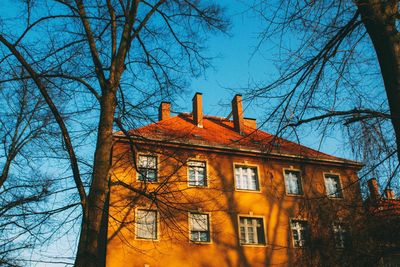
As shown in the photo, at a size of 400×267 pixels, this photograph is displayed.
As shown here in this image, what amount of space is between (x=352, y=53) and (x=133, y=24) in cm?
424

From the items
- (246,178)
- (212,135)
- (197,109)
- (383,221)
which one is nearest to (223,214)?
(246,178)

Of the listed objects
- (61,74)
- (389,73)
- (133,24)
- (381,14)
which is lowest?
(389,73)

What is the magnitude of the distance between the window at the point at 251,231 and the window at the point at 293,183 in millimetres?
2640

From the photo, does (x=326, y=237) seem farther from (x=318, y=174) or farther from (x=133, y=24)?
(x=318, y=174)

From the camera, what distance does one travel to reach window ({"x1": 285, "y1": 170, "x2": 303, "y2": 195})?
71.3 ft

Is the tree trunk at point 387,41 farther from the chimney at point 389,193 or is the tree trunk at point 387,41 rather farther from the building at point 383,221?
the building at point 383,221

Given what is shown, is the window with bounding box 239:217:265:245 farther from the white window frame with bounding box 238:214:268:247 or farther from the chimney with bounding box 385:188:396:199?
the chimney with bounding box 385:188:396:199

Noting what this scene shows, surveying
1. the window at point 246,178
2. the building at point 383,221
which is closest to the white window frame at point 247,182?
the window at point 246,178

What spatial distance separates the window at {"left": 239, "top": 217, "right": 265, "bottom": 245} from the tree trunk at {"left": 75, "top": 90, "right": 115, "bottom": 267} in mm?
14218

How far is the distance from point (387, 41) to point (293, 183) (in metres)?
18.3

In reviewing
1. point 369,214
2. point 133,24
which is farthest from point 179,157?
point 369,214

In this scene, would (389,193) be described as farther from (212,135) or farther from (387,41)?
(212,135)

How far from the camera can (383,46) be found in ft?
14.6

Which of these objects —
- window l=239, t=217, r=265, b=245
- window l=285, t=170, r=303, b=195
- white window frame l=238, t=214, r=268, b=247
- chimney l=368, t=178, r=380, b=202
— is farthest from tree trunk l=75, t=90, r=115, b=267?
window l=285, t=170, r=303, b=195
